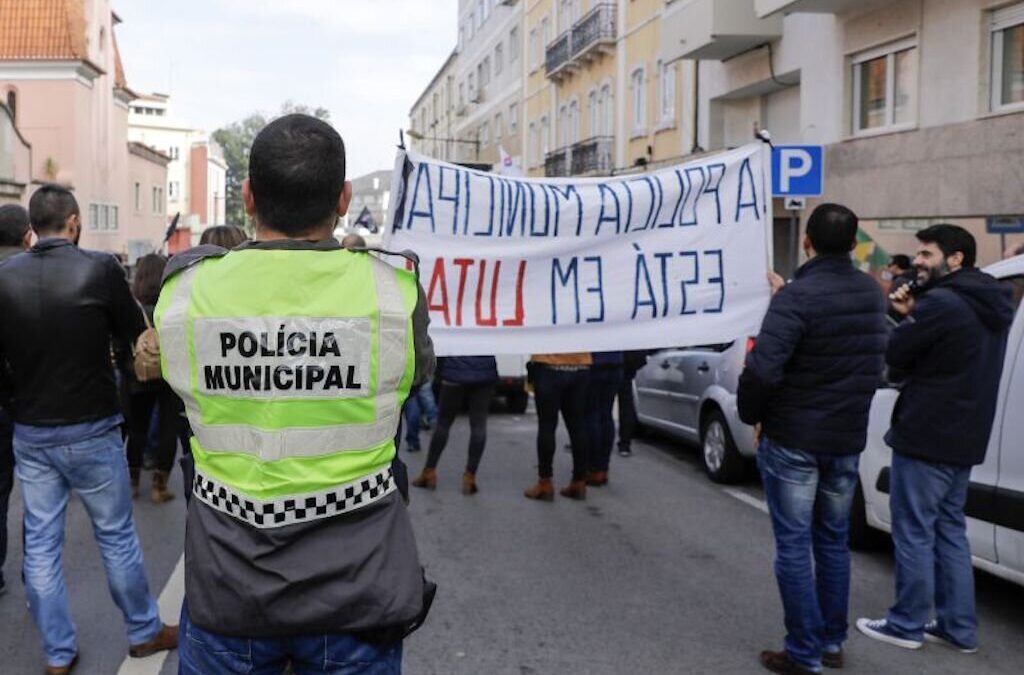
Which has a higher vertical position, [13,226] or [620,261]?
[13,226]

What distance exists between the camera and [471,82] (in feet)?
189

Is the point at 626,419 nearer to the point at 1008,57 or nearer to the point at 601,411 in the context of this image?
the point at 601,411

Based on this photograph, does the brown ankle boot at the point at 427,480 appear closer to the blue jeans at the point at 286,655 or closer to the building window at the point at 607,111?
the blue jeans at the point at 286,655

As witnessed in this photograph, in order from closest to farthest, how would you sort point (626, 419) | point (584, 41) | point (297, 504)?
point (297, 504) < point (626, 419) < point (584, 41)

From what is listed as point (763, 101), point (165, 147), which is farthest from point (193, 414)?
point (165, 147)

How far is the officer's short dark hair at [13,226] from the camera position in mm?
5312

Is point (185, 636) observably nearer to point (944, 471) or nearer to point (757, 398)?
point (757, 398)

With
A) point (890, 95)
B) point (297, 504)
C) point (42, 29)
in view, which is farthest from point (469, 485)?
point (42, 29)

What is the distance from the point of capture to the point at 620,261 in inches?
240

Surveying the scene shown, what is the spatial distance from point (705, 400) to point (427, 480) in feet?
8.40

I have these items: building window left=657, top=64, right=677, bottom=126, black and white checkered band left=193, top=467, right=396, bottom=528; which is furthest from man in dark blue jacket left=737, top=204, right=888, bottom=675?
building window left=657, top=64, right=677, bottom=126

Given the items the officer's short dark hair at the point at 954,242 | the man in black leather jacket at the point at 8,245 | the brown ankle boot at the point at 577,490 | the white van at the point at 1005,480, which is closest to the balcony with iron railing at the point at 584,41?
the brown ankle boot at the point at 577,490

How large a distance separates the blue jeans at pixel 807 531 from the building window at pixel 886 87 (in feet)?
38.5

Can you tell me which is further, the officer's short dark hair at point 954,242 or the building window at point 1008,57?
the building window at point 1008,57
